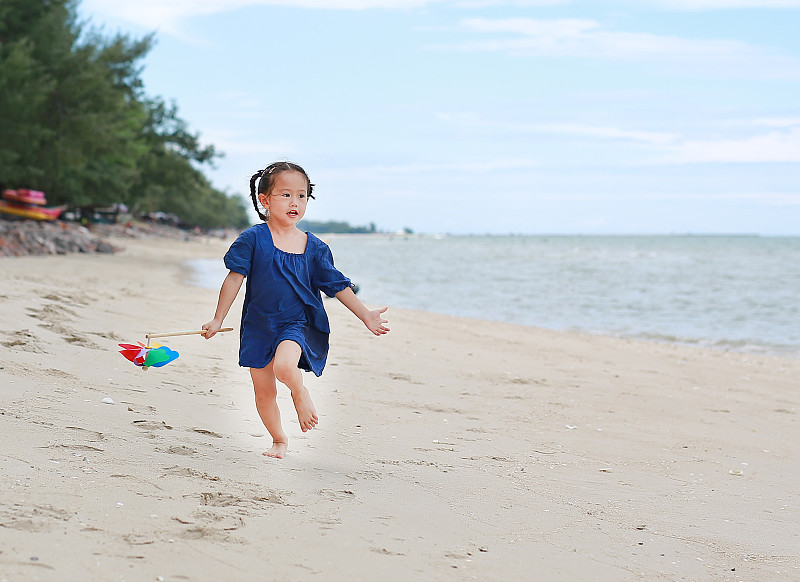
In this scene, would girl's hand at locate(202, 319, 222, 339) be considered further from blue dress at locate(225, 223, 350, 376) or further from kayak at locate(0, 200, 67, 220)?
kayak at locate(0, 200, 67, 220)

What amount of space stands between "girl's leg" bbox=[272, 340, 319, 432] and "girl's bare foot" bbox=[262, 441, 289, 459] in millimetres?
182

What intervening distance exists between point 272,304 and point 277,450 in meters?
0.73

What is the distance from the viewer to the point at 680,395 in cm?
694

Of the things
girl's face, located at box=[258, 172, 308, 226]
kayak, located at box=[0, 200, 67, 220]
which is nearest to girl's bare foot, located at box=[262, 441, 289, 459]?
girl's face, located at box=[258, 172, 308, 226]

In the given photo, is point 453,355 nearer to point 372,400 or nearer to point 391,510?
point 372,400

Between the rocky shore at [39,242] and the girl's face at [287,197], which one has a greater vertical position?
the girl's face at [287,197]

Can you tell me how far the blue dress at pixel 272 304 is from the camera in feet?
12.4

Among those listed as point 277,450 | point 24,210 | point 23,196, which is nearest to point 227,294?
point 277,450

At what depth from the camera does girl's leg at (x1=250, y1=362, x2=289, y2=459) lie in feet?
12.6

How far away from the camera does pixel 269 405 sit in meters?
3.91

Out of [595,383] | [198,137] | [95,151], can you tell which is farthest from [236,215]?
[595,383]

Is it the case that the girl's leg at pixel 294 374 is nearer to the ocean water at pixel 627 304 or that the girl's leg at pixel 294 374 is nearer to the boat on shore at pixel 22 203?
the ocean water at pixel 627 304

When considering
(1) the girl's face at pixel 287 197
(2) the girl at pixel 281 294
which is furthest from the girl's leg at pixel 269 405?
(1) the girl's face at pixel 287 197

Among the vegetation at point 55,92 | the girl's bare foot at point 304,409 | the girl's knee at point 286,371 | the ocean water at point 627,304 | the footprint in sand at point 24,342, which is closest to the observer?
the girl's knee at point 286,371
